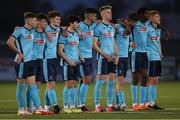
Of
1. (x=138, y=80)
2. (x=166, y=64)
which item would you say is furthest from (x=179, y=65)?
(x=138, y=80)

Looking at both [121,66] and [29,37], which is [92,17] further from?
[29,37]

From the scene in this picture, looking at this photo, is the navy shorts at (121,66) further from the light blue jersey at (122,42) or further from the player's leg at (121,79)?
the light blue jersey at (122,42)

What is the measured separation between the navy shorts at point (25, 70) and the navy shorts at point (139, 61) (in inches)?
106

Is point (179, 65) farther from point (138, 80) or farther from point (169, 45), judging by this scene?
point (138, 80)

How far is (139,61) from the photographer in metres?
15.8

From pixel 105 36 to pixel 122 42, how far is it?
680 mm

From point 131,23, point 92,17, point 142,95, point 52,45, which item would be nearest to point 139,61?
point 142,95

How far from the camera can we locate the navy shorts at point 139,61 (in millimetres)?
15827

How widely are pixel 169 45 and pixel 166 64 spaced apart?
2404 mm

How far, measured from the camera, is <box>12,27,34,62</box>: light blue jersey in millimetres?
14203

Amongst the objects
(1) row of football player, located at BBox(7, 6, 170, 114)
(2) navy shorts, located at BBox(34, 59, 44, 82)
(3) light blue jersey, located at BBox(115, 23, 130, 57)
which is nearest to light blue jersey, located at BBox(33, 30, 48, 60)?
(1) row of football player, located at BBox(7, 6, 170, 114)

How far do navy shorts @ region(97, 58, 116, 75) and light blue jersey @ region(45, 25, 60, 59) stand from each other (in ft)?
3.55

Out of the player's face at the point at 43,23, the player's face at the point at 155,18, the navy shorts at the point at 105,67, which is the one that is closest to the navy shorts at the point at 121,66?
the navy shorts at the point at 105,67

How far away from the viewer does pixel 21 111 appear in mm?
14203
